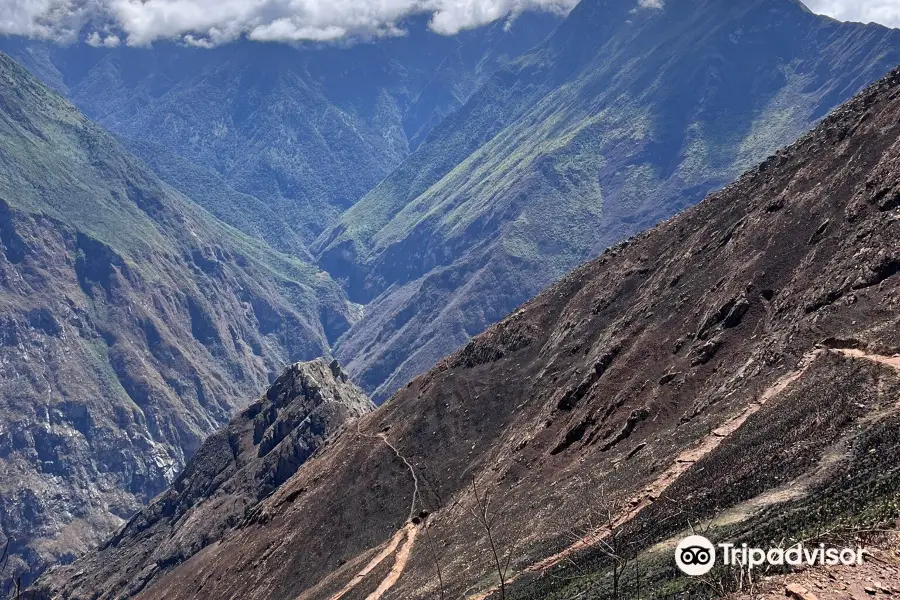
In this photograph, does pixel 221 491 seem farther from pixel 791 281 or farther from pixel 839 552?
pixel 839 552

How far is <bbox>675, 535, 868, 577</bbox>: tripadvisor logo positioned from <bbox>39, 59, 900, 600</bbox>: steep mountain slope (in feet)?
3.99

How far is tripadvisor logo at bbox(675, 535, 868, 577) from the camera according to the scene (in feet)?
98.3

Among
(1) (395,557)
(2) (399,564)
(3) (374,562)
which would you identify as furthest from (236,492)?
(2) (399,564)

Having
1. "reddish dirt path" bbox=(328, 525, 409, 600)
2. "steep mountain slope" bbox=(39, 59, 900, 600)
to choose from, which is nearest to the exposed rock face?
"steep mountain slope" bbox=(39, 59, 900, 600)

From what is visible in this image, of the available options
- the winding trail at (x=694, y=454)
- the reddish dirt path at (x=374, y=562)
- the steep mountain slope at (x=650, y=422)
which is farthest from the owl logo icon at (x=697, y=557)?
the reddish dirt path at (x=374, y=562)

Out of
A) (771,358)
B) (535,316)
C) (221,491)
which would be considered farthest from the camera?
(221,491)

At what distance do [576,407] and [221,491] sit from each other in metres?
119

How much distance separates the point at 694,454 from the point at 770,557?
101ft

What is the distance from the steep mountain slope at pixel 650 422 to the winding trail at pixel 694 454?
0.26 m

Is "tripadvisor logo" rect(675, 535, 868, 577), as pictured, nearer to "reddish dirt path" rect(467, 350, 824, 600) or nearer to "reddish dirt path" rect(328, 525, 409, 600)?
"reddish dirt path" rect(467, 350, 824, 600)

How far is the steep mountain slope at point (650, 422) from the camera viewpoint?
48.0 metres

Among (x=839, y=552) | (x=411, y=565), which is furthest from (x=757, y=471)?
(x=411, y=565)

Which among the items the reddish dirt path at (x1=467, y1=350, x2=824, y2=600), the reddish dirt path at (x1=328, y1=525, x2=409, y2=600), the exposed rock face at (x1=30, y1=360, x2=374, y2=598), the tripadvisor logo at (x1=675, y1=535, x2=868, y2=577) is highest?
the exposed rock face at (x1=30, y1=360, x2=374, y2=598)

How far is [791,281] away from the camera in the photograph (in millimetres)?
84938
